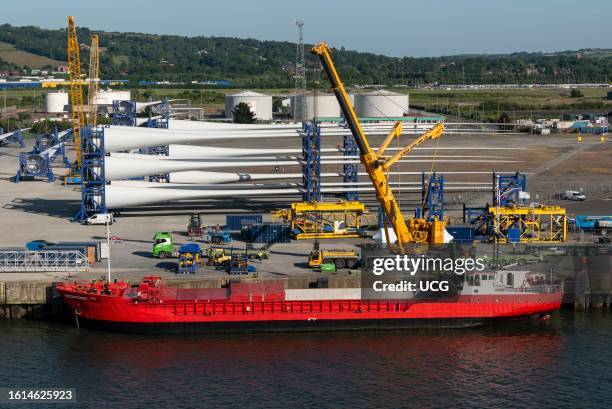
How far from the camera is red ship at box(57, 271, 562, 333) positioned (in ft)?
159

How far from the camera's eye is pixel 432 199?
64250 mm

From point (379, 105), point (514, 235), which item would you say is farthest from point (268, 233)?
point (379, 105)

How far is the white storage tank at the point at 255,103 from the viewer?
145000 mm

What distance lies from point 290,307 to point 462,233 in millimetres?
15286

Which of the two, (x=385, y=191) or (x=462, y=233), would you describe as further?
(x=462, y=233)

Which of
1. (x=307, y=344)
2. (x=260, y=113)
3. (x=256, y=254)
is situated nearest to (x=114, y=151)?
(x=256, y=254)

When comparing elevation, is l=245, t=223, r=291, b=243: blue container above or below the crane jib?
below

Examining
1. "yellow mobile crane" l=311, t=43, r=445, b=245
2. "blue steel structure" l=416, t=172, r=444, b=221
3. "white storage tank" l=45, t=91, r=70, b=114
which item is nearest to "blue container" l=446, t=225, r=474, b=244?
"blue steel structure" l=416, t=172, r=444, b=221

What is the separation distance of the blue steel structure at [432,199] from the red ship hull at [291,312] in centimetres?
1358

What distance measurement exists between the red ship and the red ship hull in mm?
46

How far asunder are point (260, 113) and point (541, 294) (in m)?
101

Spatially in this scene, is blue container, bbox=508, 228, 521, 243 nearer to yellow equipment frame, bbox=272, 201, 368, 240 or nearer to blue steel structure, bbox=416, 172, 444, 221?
blue steel structure, bbox=416, 172, 444, 221

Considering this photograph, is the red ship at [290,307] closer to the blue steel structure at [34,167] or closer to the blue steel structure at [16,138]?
the blue steel structure at [34,167]

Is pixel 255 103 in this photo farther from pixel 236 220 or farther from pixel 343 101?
pixel 343 101
